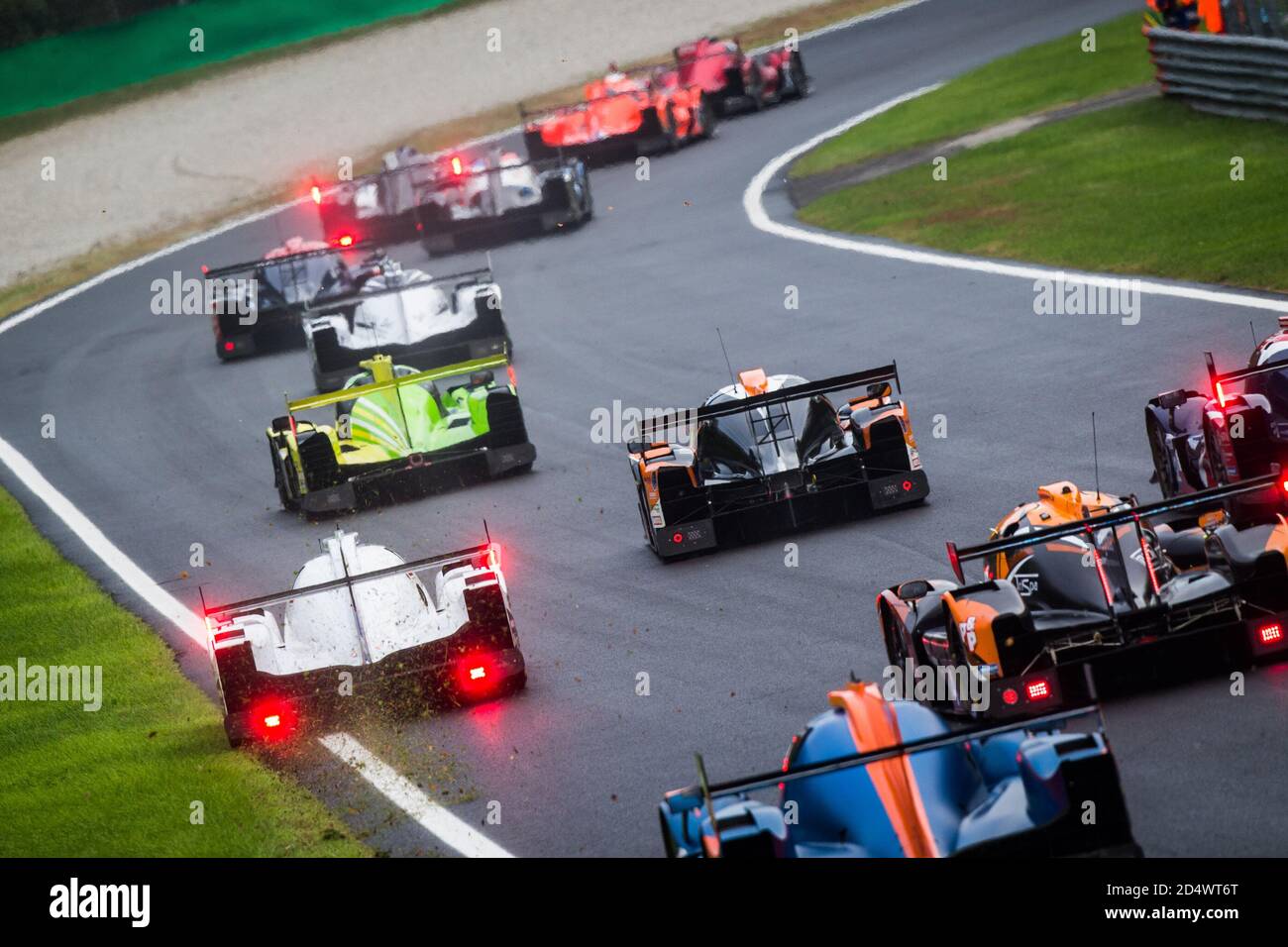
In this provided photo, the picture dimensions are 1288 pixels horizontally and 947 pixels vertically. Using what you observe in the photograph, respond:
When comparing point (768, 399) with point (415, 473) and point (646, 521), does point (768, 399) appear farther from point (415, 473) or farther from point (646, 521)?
point (415, 473)

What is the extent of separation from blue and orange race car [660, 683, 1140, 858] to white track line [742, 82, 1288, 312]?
14.5 m

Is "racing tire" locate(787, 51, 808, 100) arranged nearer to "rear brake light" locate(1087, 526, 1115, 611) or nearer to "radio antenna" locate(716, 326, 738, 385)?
"radio antenna" locate(716, 326, 738, 385)

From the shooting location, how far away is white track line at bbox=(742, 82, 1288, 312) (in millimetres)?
24297

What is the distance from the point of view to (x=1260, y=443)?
14984 mm

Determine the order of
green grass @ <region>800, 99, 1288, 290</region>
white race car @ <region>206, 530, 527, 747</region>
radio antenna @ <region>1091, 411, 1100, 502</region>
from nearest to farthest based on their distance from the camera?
white race car @ <region>206, 530, 527, 747</region> < radio antenna @ <region>1091, 411, 1100, 502</region> < green grass @ <region>800, 99, 1288, 290</region>

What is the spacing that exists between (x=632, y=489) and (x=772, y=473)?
3.62 meters

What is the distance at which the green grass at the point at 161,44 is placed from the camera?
178 feet

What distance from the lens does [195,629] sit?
18906mm

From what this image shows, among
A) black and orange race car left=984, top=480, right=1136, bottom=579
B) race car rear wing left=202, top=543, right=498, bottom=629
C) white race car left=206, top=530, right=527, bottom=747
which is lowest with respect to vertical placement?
white race car left=206, top=530, right=527, bottom=747

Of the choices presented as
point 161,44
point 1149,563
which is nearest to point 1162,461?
point 1149,563

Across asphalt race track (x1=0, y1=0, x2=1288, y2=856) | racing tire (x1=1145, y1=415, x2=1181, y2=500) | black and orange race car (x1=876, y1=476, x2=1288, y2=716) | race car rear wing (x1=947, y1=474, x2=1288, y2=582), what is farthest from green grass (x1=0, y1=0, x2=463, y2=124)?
race car rear wing (x1=947, y1=474, x2=1288, y2=582)

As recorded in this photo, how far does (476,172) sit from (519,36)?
22.0 metres

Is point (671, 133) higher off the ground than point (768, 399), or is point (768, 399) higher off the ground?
point (671, 133)
